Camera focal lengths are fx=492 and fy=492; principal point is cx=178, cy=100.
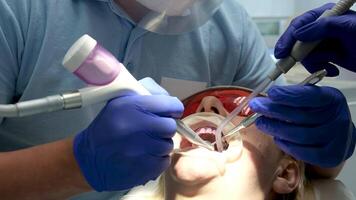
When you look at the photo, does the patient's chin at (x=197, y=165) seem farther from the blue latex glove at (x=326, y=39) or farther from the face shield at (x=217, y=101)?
the blue latex glove at (x=326, y=39)

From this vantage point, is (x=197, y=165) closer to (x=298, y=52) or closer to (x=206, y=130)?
(x=206, y=130)

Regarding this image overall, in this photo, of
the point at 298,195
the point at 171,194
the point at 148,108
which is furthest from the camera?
the point at 298,195

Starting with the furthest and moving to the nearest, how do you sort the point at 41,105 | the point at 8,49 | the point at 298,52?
the point at 8,49, the point at 298,52, the point at 41,105

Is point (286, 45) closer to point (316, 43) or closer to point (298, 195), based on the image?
point (316, 43)

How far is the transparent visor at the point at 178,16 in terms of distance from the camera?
1.29 metres

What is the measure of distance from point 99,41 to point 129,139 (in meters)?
0.46

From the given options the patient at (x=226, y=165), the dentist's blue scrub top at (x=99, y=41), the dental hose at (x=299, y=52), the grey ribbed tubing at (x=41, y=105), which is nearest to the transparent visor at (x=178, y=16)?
the dentist's blue scrub top at (x=99, y=41)

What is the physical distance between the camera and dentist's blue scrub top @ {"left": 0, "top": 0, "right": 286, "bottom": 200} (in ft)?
4.22

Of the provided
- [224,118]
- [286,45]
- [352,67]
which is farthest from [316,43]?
[224,118]

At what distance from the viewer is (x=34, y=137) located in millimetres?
1407

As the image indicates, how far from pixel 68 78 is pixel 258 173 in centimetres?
58

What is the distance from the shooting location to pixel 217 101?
1.36 metres

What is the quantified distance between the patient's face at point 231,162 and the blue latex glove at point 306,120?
0.12 m

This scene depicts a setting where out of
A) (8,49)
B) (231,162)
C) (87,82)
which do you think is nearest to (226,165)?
(231,162)
